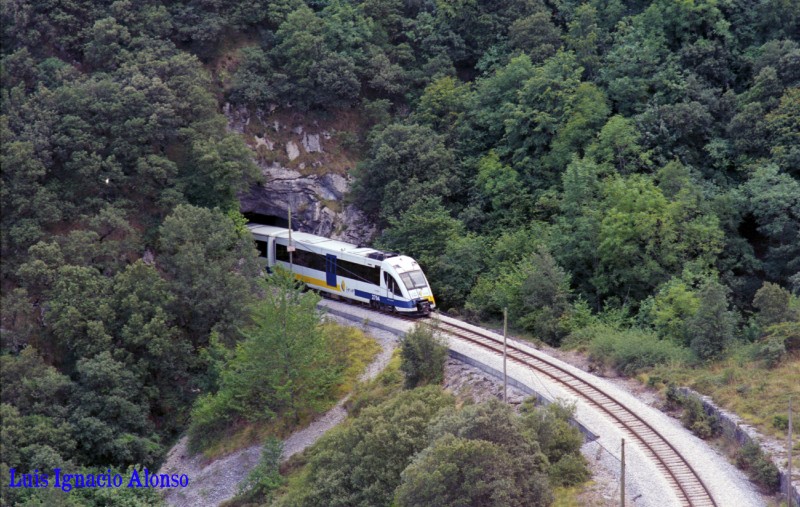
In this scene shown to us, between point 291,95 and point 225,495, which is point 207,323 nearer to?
point 225,495

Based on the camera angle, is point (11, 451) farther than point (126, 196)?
No

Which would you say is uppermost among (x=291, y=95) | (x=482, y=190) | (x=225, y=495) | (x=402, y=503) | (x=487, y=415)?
(x=291, y=95)

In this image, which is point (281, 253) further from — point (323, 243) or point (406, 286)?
point (406, 286)

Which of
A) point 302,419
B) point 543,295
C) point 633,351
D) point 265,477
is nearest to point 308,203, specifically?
point 543,295

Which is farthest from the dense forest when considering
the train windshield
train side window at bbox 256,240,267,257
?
the train windshield

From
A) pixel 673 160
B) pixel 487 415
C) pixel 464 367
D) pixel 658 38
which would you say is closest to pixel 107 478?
pixel 464 367

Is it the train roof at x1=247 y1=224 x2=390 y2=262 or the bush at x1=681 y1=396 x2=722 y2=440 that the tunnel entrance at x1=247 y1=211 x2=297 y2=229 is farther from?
the bush at x1=681 y1=396 x2=722 y2=440
